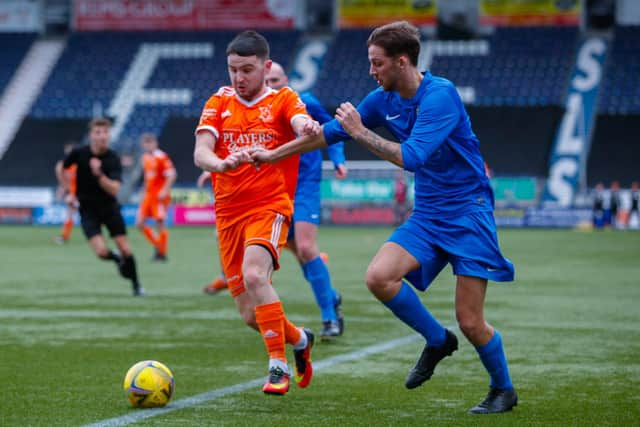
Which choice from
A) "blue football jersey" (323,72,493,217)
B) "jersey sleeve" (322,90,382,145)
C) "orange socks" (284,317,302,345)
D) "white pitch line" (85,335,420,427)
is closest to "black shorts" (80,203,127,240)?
"white pitch line" (85,335,420,427)

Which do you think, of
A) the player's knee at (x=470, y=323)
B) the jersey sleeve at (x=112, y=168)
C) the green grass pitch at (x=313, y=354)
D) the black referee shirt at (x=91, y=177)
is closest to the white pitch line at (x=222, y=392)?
the green grass pitch at (x=313, y=354)

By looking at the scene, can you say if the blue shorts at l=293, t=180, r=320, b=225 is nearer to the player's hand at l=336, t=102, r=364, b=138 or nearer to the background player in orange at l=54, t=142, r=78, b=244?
the player's hand at l=336, t=102, r=364, b=138

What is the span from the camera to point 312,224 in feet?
33.2

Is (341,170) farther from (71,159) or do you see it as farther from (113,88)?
(113,88)

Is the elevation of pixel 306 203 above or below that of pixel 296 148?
below

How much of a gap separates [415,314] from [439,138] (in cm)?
→ 109

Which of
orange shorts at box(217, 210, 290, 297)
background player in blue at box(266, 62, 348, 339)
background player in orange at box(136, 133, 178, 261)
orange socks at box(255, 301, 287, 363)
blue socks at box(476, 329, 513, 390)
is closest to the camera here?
blue socks at box(476, 329, 513, 390)

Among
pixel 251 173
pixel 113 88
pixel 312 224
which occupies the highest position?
pixel 251 173

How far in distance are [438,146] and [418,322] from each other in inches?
44.0

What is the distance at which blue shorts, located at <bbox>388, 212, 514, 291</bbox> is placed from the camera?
6.14 m

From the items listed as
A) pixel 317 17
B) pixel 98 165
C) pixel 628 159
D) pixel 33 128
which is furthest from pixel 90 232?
pixel 317 17

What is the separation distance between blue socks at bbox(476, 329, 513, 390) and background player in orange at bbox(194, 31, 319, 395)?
1248mm

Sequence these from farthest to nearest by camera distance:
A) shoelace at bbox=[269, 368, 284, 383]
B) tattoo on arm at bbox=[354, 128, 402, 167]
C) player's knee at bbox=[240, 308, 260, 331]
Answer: player's knee at bbox=[240, 308, 260, 331] < shoelace at bbox=[269, 368, 284, 383] < tattoo on arm at bbox=[354, 128, 402, 167]

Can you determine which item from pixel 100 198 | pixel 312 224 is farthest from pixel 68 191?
pixel 312 224
